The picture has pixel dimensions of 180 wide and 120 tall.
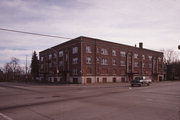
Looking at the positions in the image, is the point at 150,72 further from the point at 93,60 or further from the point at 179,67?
the point at 93,60

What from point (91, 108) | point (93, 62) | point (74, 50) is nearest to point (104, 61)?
point (93, 62)

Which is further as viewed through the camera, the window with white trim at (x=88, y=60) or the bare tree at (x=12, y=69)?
the bare tree at (x=12, y=69)

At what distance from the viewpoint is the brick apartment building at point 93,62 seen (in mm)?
50375

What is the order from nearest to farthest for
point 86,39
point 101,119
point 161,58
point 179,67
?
point 101,119
point 86,39
point 161,58
point 179,67

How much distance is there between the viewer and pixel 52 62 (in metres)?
66.7

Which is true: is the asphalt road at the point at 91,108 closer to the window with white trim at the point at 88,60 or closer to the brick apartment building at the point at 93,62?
the brick apartment building at the point at 93,62

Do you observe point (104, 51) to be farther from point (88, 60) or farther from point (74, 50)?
point (74, 50)

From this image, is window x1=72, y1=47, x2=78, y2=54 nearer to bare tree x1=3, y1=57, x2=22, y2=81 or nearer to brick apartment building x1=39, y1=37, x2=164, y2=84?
brick apartment building x1=39, y1=37, x2=164, y2=84

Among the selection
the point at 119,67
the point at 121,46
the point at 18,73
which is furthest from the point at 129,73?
the point at 18,73

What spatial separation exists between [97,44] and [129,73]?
57.5 ft

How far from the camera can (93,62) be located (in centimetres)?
5216

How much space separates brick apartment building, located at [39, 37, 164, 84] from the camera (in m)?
50.4

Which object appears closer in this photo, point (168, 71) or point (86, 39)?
point (86, 39)

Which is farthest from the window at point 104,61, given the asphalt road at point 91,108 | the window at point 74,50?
the asphalt road at point 91,108
